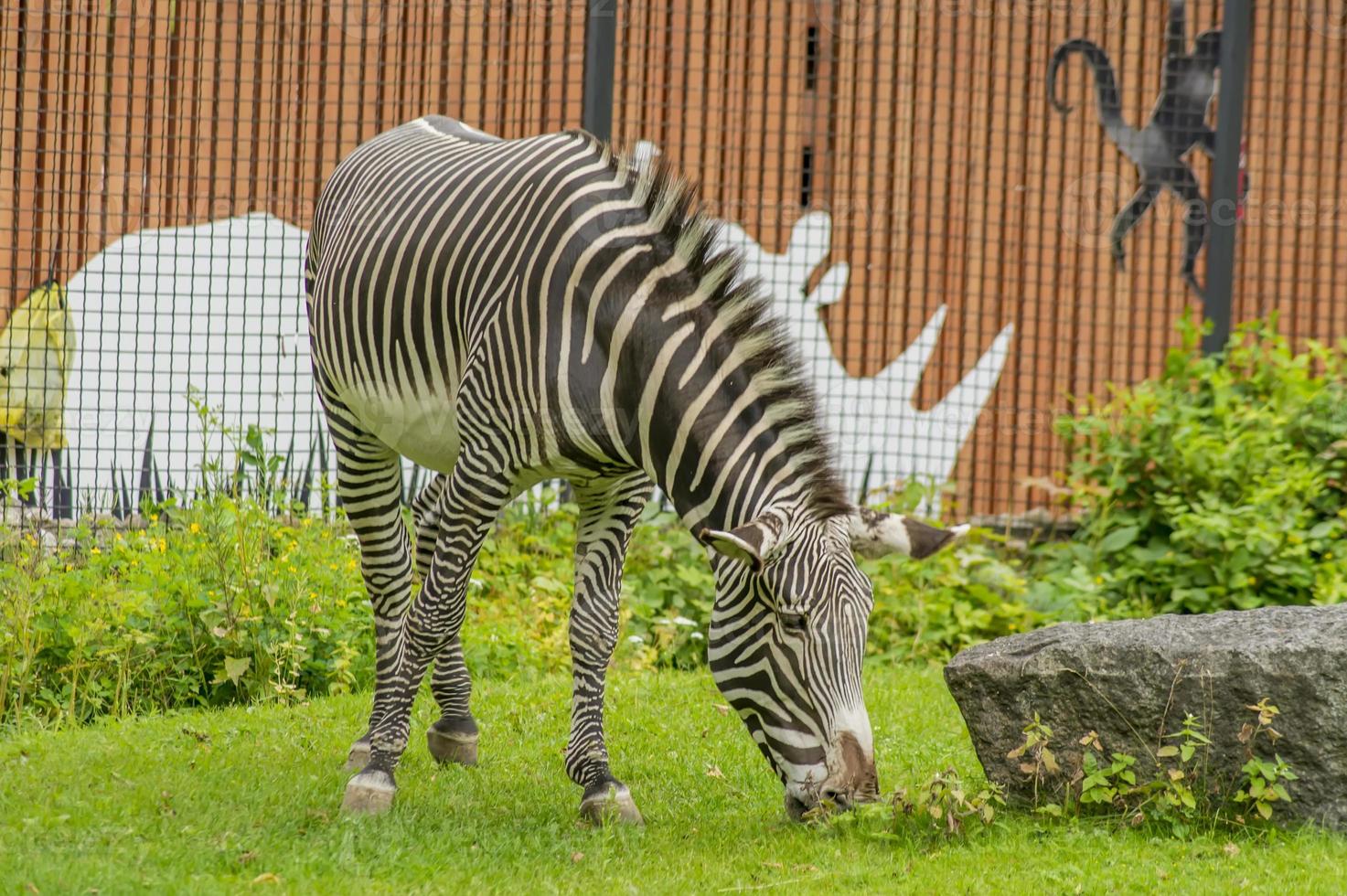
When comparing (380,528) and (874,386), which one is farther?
(874,386)

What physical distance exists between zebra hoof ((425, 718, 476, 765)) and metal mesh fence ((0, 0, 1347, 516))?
2997 millimetres

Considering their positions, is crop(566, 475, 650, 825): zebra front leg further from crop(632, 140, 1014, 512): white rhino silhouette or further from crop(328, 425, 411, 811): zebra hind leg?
crop(632, 140, 1014, 512): white rhino silhouette

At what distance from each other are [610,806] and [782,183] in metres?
5.68

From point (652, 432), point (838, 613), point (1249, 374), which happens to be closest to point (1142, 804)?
point (838, 613)

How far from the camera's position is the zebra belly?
4957mm

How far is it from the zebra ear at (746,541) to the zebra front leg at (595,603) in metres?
1.14

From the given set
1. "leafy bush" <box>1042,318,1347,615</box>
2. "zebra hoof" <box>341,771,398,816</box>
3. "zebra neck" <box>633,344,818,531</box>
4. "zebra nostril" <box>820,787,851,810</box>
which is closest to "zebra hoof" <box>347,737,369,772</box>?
"zebra hoof" <box>341,771,398,816</box>

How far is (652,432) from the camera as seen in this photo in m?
4.25

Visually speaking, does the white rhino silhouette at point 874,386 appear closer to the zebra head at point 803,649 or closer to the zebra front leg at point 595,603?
the zebra front leg at point 595,603

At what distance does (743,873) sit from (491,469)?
147 centimetres

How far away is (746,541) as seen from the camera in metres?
3.72

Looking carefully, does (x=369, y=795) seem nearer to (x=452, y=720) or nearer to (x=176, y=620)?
(x=452, y=720)

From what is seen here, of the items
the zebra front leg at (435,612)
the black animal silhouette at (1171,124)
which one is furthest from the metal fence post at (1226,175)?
the zebra front leg at (435,612)

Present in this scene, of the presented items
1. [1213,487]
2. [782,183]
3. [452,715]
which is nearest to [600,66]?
[782,183]
